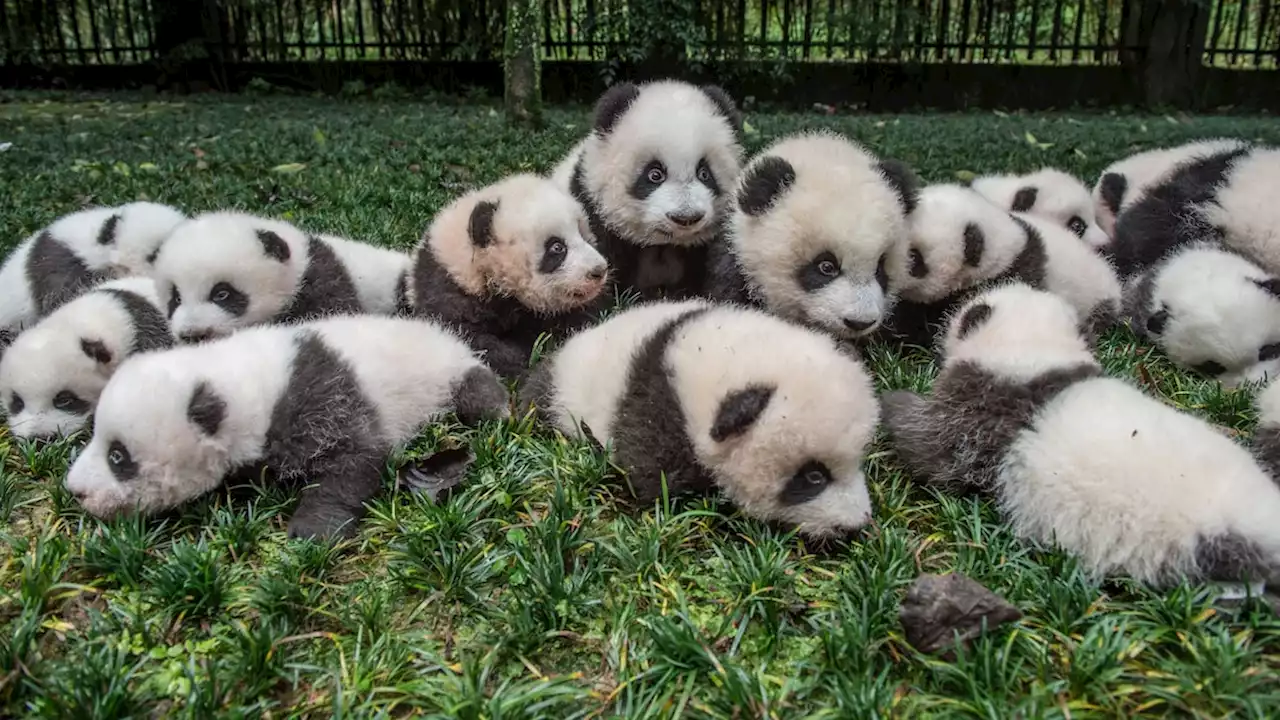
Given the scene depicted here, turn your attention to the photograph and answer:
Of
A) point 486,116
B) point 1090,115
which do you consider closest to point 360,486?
point 486,116

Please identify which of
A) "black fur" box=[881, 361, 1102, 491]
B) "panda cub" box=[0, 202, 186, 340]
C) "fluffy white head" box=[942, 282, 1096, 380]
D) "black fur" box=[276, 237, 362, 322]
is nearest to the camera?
"black fur" box=[881, 361, 1102, 491]

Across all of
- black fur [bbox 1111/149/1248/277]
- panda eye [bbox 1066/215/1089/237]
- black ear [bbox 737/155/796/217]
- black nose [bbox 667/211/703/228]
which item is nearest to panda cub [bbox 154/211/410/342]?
black nose [bbox 667/211/703/228]

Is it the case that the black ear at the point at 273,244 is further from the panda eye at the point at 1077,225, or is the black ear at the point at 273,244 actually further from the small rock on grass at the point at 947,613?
the panda eye at the point at 1077,225

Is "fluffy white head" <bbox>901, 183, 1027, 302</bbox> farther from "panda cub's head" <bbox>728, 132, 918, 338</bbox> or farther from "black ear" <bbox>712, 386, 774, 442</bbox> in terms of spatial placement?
"black ear" <bbox>712, 386, 774, 442</bbox>

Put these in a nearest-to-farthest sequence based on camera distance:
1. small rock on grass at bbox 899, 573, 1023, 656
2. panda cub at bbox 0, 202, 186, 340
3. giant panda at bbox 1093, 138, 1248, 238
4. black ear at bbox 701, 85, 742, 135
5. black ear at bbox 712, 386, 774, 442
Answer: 1. small rock on grass at bbox 899, 573, 1023, 656
2. black ear at bbox 712, 386, 774, 442
3. black ear at bbox 701, 85, 742, 135
4. panda cub at bbox 0, 202, 186, 340
5. giant panda at bbox 1093, 138, 1248, 238

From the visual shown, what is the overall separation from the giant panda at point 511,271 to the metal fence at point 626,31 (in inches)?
497

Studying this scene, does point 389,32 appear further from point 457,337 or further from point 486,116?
point 457,337

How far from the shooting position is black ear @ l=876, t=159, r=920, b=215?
4.90 m

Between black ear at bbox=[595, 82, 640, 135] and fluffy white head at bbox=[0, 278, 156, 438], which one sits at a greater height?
black ear at bbox=[595, 82, 640, 135]

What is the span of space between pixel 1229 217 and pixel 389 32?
16378mm

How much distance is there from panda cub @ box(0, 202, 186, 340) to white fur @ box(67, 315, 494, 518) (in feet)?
7.58

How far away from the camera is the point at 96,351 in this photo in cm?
455

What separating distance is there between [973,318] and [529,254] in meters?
2.31

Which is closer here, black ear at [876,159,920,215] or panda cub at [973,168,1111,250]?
black ear at [876,159,920,215]
